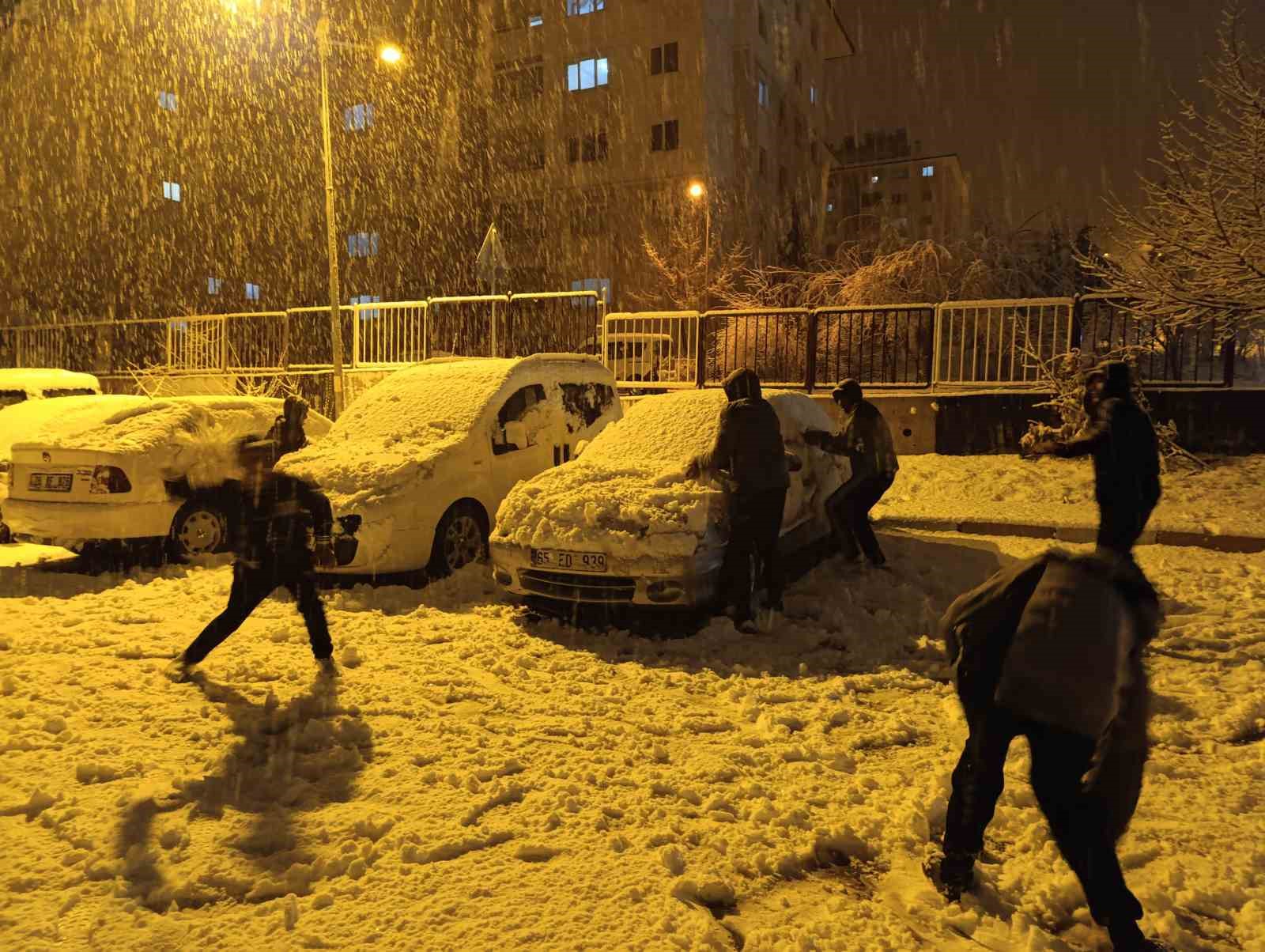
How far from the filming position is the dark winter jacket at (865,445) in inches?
301

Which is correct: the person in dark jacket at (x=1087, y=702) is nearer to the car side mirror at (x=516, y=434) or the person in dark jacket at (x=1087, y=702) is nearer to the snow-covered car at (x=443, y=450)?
the snow-covered car at (x=443, y=450)

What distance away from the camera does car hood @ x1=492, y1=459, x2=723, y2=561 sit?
19.9ft

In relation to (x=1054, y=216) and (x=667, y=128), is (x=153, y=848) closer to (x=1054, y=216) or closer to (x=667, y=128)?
(x=1054, y=216)

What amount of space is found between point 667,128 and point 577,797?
33.6 meters

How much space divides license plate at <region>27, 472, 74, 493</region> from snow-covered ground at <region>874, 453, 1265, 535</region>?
27.1 feet

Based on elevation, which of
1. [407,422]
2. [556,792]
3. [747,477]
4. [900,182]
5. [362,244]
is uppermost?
[900,182]

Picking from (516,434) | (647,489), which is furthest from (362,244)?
(647,489)

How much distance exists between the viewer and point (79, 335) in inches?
890

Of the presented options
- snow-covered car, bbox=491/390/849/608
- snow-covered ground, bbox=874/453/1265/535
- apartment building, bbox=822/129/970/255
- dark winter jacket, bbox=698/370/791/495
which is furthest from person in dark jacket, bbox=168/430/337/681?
apartment building, bbox=822/129/970/255

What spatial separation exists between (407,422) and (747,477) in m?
3.78

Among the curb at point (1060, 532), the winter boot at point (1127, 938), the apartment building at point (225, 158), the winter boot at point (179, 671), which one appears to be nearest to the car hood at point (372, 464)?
the winter boot at point (179, 671)

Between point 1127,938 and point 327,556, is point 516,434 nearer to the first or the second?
point 327,556

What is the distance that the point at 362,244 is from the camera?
124ft

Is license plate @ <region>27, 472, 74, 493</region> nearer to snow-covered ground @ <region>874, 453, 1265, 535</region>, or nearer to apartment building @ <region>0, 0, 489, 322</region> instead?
snow-covered ground @ <region>874, 453, 1265, 535</region>
